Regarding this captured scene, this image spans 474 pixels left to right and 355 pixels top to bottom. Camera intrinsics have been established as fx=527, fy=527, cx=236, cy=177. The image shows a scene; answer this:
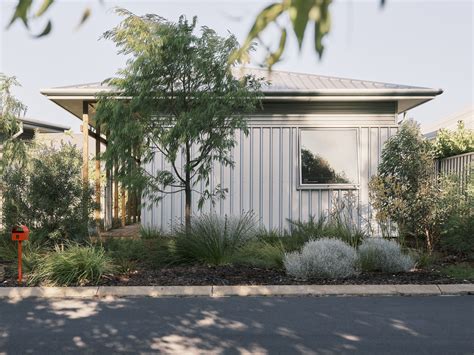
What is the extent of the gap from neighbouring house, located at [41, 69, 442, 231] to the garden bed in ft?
12.6

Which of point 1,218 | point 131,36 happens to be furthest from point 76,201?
point 131,36

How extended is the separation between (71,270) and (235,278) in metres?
2.38

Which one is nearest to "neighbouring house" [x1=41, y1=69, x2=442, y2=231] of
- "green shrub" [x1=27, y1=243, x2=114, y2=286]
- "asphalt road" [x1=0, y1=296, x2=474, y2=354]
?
"green shrub" [x1=27, y1=243, x2=114, y2=286]

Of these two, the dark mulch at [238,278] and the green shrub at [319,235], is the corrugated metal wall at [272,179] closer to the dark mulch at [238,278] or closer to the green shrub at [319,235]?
the green shrub at [319,235]

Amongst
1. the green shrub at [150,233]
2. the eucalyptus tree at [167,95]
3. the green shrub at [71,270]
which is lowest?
the green shrub at [71,270]

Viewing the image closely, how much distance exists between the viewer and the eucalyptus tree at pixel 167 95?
851 cm

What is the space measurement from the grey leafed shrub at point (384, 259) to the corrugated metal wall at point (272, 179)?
3.72m

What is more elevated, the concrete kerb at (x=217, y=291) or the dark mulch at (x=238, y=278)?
the dark mulch at (x=238, y=278)

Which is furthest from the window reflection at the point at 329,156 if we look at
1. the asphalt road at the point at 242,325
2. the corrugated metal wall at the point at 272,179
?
the asphalt road at the point at 242,325

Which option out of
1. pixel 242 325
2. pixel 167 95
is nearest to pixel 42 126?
pixel 167 95

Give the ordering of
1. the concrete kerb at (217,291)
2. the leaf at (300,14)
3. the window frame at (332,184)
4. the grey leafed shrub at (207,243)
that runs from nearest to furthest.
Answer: the leaf at (300,14) < the concrete kerb at (217,291) < the grey leafed shrub at (207,243) < the window frame at (332,184)

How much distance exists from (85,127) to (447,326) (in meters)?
9.01

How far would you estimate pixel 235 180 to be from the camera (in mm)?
12211

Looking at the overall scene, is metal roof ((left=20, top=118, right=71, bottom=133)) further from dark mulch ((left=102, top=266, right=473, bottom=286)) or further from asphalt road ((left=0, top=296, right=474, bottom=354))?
asphalt road ((left=0, top=296, right=474, bottom=354))
